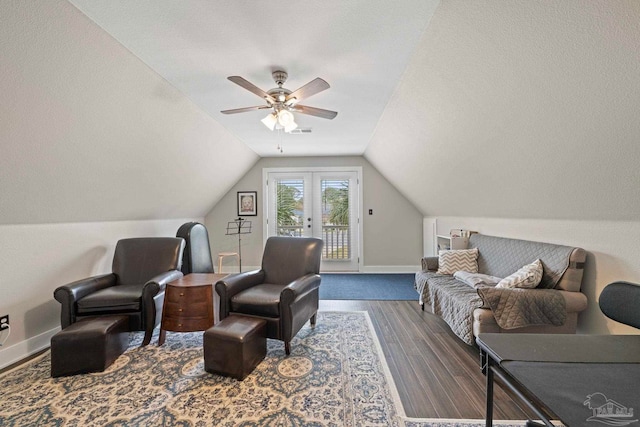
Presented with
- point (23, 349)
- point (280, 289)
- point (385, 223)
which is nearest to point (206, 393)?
point (280, 289)

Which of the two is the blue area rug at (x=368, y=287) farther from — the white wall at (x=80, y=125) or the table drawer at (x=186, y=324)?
the white wall at (x=80, y=125)

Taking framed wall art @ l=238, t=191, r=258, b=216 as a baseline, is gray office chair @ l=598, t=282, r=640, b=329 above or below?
below

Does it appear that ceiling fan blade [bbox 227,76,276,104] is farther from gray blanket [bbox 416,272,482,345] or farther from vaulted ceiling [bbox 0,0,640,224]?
→ gray blanket [bbox 416,272,482,345]

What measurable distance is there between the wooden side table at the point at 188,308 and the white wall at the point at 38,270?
1.11m

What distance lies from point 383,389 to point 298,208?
152 inches

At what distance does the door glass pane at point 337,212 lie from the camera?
17.6 ft

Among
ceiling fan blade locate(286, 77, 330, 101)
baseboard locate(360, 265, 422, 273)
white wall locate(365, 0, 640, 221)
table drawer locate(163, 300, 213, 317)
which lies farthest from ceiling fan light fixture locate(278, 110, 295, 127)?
baseboard locate(360, 265, 422, 273)

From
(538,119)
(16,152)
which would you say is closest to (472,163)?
(538,119)

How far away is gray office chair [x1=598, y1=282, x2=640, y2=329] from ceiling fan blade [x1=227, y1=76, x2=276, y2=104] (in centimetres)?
246

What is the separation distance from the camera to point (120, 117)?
229cm

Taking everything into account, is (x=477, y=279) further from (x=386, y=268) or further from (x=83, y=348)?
(x=83, y=348)

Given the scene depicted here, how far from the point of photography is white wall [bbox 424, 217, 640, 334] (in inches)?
71.0

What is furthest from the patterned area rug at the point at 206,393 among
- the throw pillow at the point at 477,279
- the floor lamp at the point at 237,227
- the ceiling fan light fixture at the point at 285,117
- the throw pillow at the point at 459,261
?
the floor lamp at the point at 237,227
